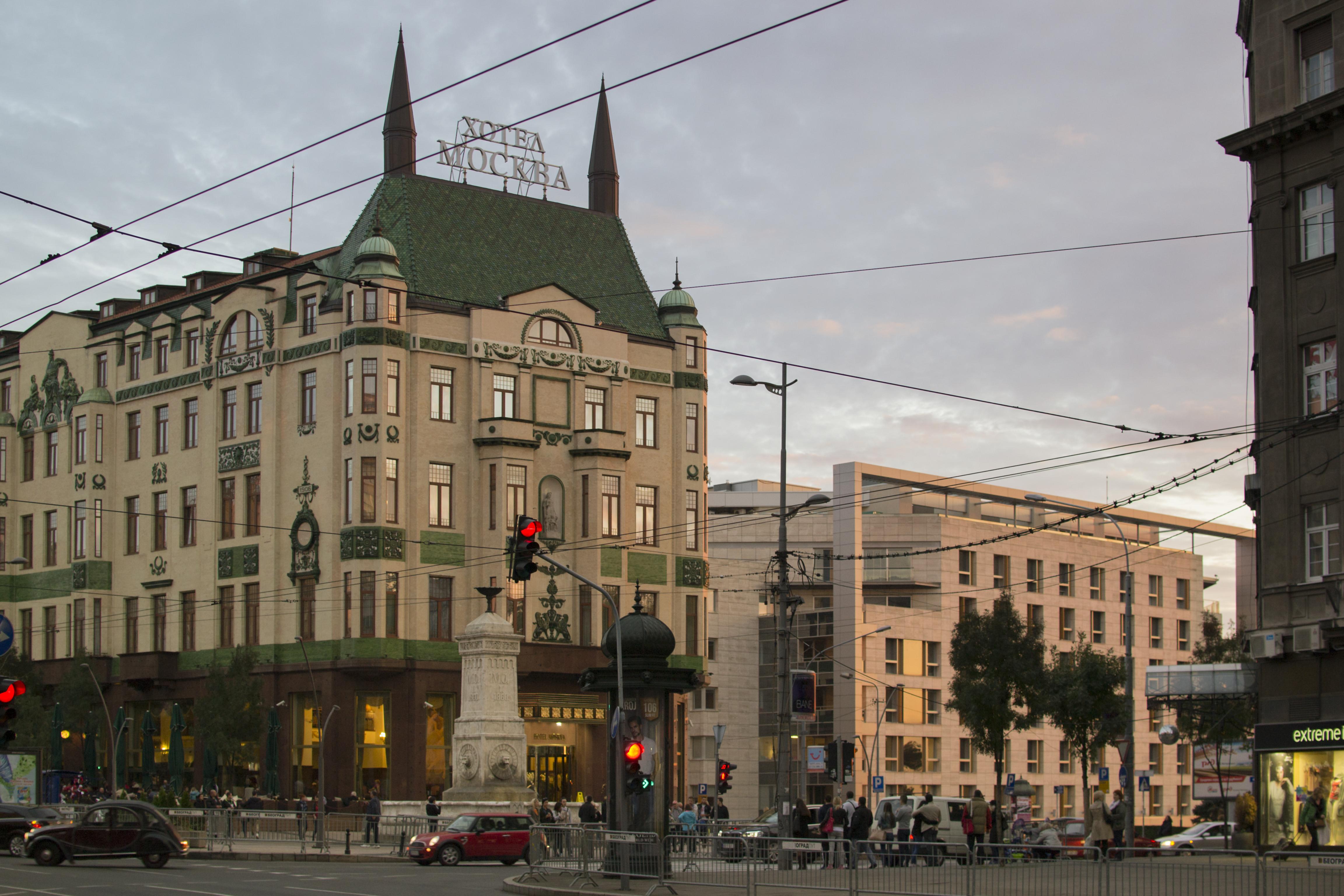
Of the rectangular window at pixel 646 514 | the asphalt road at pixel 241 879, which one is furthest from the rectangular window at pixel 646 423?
the asphalt road at pixel 241 879

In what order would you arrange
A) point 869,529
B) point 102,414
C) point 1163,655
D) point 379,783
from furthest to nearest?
point 1163,655, point 869,529, point 102,414, point 379,783

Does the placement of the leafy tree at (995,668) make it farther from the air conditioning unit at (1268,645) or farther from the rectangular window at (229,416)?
the rectangular window at (229,416)

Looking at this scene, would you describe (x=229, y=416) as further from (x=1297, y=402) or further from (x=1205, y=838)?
(x=1297, y=402)

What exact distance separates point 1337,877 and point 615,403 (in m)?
48.1

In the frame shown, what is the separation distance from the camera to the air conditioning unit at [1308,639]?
3378 cm

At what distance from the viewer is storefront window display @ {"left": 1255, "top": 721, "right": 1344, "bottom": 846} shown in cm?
3375

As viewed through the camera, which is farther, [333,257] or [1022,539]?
[1022,539]

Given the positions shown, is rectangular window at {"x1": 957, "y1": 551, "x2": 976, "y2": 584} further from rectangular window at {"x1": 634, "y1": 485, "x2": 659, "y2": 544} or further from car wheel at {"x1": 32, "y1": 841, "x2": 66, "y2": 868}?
car wheel at {"x1": 32, "y1": 841, "x2": 66, "y2": 868}

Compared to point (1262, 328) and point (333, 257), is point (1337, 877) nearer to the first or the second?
point (1262, 328)

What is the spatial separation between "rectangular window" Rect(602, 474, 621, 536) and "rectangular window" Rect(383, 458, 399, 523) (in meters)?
8.41

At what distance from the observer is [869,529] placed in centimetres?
9506

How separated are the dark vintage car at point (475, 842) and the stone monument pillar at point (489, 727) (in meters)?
7.22

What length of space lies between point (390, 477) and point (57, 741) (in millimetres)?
18952

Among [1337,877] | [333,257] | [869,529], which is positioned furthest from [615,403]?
[1337,877]
